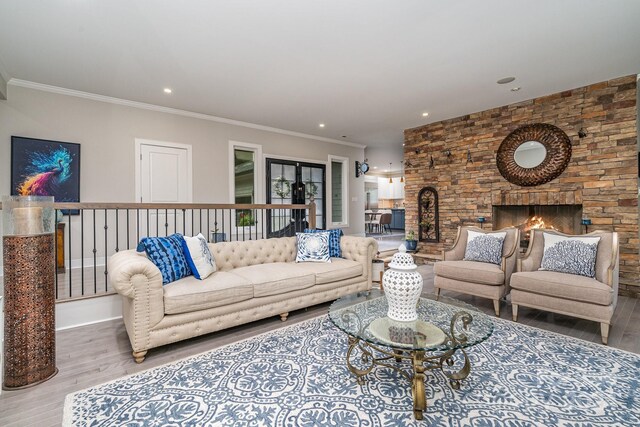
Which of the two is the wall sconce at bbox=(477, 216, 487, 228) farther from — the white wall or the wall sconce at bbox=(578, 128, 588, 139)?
the white wall

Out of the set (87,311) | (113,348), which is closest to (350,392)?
(113,348)

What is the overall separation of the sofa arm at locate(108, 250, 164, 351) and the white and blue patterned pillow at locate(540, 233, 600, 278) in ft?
12.2

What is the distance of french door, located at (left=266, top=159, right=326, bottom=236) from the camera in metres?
6.74

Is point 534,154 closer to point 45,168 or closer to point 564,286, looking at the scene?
point 564,286

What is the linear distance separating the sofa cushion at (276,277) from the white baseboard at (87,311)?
51.7 inches

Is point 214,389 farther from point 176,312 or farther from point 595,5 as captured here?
point 595,5

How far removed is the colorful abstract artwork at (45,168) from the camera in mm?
4062

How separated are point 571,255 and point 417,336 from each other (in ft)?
7.55

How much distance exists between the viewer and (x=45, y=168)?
167 inches

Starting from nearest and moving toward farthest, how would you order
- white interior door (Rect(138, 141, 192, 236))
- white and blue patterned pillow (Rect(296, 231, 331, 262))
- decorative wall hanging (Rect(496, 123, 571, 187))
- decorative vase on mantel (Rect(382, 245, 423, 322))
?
decorative vase on mantel (Rect(382, 245, 423, 322)) < white and blue patterned pillow (Rect(296, 231, 331, 262)) < decorative wall hanging (Rect(496, 123, 571, 187)) < white interior door (Rect(138, 141, 192, 236))

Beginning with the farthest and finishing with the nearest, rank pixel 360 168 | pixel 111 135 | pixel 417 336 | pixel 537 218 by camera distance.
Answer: pixel 360 168 < pixel 537 218 < pixel 111 135 < pixel 417 336

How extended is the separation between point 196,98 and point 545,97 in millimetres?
5477

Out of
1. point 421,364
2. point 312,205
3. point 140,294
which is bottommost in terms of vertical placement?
point 421,364

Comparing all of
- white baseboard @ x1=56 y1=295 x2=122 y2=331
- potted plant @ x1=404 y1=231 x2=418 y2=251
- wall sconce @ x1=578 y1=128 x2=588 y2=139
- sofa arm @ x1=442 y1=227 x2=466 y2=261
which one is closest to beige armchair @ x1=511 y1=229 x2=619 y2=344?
sofa arm @ x1=442 y1=227 x2=466 y2=261
